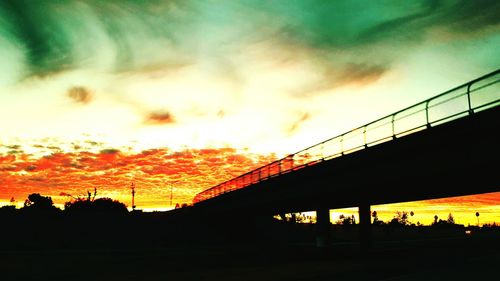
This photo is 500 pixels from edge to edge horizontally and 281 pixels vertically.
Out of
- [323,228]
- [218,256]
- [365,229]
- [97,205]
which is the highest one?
[97,205]

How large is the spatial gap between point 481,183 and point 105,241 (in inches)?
1957

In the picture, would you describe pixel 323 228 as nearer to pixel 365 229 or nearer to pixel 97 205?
pixel 365 229

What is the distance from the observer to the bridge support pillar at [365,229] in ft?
173

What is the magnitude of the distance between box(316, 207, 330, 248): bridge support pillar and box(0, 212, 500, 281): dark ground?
1540mm

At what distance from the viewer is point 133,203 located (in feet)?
404

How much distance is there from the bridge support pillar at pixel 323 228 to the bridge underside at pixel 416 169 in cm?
1274

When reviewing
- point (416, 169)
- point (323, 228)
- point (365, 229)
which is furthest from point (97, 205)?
point (416, 169)

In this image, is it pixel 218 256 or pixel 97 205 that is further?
pixel 97 205

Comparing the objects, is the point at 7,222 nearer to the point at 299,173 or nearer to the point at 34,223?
the point at 34,223

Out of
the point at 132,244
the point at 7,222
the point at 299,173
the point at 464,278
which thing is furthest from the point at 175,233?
the point at 464,278

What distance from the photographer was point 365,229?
178 ft

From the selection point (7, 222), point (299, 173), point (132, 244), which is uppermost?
point (299, 173)

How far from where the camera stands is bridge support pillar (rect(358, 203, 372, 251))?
5281cm

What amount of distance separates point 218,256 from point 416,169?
68.6 ft
